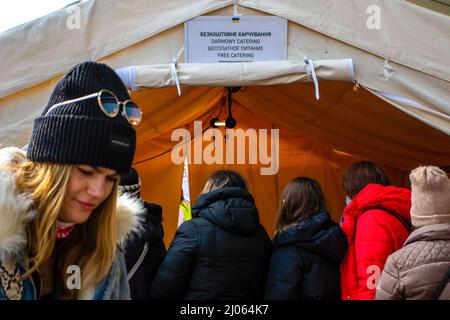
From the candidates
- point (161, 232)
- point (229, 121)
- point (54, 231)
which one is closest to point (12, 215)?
point (54, 231)

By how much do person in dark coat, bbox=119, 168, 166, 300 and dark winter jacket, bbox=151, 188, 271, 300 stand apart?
183mm

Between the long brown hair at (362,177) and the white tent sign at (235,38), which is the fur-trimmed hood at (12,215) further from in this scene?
the long brown hair at (362,177)

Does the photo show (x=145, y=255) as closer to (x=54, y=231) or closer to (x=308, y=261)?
(x=308, y=261)

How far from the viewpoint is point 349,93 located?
4.38m

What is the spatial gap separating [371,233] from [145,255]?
4.54ft

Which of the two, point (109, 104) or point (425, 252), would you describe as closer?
point (109, 104)

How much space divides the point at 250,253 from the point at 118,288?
145cm

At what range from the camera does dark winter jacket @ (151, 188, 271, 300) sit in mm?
3152

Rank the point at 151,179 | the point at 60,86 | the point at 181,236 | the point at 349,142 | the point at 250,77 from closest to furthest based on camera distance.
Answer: the point at 60,86
the point at 181,236
the point at 250,77
the point at 349,142
the point at 151,179

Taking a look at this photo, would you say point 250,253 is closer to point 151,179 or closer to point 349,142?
point 349,142

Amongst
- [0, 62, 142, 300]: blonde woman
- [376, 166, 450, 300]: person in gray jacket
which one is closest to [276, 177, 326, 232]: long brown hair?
[376, 166, 450, 300]: person in gray jacket

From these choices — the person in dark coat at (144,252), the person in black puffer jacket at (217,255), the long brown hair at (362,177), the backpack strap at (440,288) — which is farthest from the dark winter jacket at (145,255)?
the backpack strap at (440,288)

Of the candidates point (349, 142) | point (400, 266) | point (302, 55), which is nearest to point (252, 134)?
point (349, 142)

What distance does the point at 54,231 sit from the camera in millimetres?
1720
